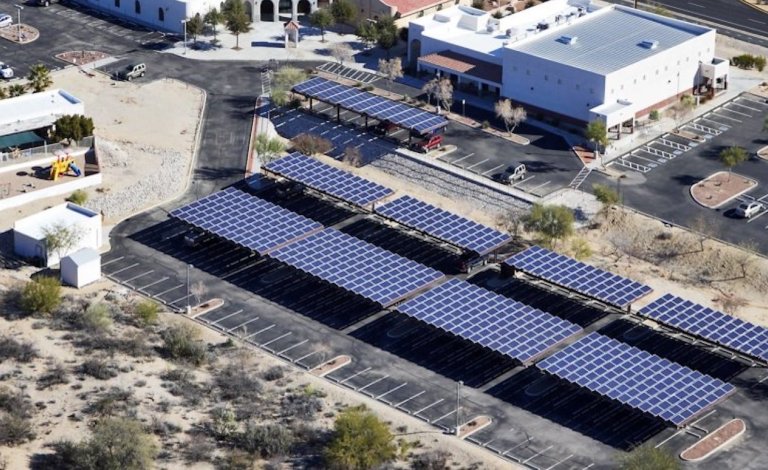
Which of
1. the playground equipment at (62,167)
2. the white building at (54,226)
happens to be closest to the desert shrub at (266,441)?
the white building at (54,226)

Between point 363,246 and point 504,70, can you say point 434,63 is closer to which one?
point 504,70

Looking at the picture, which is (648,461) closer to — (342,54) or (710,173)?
(710,173)

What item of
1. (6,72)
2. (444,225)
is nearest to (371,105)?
(444,225)

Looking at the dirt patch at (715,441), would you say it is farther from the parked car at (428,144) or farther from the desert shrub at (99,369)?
the parked car at (428,144)

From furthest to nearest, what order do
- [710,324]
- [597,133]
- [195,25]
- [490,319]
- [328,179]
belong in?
[195,25] < [597,133] < [328,179] < [710,324] < [490,319]

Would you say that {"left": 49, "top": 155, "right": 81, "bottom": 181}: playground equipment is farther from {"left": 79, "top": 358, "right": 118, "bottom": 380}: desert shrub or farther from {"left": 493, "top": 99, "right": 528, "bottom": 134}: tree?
{"left": 493, "top": 99, "right": 528, "bottom": 134}: tree

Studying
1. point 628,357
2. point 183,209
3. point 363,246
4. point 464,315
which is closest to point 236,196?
point 183,209

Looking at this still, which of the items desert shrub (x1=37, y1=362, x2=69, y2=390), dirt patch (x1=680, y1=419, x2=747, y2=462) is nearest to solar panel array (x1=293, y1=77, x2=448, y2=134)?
desert shrub (x1=37, y1=362, x2=69, y2=390)
